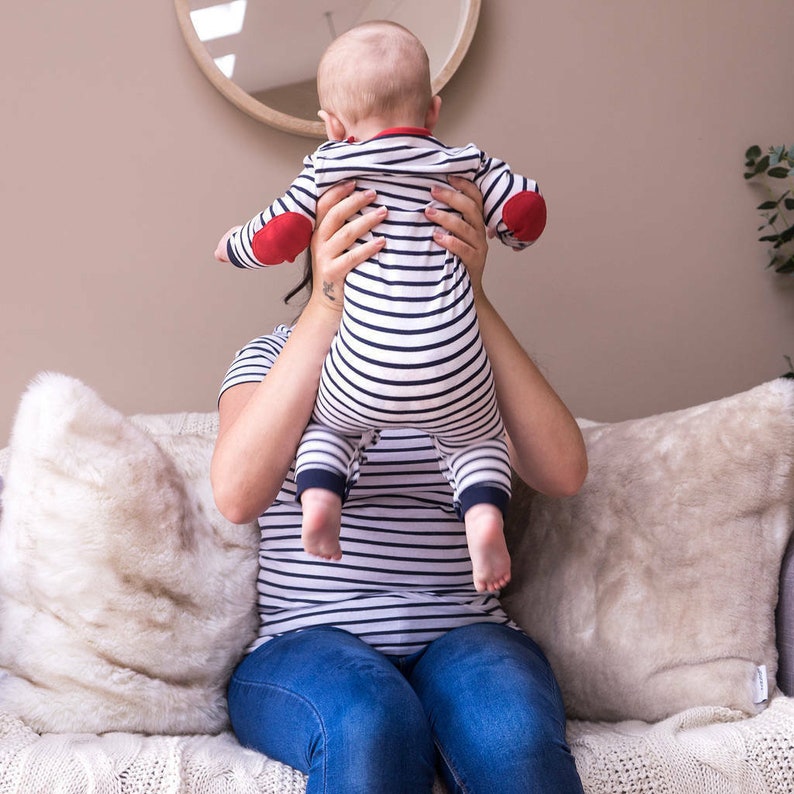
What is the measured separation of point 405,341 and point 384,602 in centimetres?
39

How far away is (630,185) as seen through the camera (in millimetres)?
2262

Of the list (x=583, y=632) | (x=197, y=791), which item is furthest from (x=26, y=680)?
(x=583, y=632)

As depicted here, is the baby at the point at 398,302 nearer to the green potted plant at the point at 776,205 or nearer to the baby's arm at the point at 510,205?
the baby's arm at the point at 510,205

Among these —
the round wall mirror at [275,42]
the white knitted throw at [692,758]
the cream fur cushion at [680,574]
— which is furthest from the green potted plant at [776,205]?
the white knitted throw at [692,758]

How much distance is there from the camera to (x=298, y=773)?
1.09 metres

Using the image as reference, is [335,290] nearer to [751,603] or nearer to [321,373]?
[321,373]

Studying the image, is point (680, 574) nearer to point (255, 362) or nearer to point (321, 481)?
point (321, 481)

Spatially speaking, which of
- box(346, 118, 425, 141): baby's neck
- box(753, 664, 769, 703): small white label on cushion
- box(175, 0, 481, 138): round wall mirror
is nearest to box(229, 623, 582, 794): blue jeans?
box(753, 664, 769, 703): small white label on cushion

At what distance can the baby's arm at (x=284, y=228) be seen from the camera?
113cm

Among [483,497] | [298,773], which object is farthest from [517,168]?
[298,773]

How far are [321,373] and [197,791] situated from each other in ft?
1.77

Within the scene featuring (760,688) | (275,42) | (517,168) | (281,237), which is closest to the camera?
(281,237)

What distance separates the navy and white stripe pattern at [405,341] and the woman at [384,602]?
0.10 feet

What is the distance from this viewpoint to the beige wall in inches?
77.4
